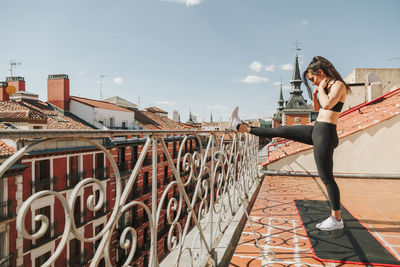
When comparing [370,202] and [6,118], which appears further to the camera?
[6,118]

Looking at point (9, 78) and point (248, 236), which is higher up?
point (9, 78)

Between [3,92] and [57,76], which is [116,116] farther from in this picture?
[3,92]

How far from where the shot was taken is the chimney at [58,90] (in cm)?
2583

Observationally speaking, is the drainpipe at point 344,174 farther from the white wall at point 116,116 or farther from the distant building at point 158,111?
the distant building at point 158,111

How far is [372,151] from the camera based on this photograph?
505 centimetres

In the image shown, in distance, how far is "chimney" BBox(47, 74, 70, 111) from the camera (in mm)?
25831

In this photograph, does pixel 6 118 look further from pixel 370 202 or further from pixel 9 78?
pixel 370 202

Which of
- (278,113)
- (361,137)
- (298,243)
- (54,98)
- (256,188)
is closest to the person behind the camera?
(298,243)

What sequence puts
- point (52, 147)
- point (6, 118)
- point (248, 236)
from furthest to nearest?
point (6, 118), point (248, 236), point (52, 147)

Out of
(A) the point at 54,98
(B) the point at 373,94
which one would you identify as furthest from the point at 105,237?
(A) the point at 54,98

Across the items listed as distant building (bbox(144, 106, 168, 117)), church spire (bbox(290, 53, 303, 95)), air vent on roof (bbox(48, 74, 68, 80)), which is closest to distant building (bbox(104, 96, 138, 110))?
distant building (bbox(144, 106, 168, 117))

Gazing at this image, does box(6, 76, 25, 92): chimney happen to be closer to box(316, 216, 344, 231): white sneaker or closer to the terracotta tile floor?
the terracotta tile floor

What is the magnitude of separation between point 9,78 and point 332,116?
31.7 metres

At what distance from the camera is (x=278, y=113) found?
87625 millimetres
